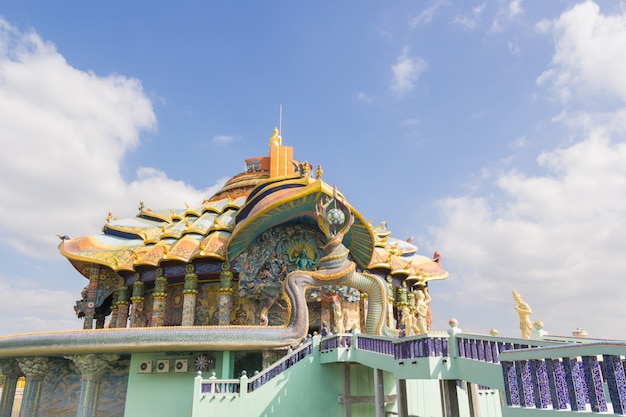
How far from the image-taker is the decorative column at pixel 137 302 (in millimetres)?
21141

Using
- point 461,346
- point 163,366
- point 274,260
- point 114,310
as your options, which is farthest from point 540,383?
point 114,310

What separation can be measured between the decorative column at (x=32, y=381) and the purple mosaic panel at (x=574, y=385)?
689 inches

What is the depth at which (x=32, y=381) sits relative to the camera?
54.6ft

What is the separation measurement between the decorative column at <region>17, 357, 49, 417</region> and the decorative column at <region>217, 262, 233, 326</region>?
6536 mm

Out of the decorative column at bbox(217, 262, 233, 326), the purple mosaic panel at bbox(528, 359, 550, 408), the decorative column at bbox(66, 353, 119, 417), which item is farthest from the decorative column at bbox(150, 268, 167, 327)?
the purple mosaic panel at bbox(528, 359, 550, 408)

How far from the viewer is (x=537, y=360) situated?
5844 mm

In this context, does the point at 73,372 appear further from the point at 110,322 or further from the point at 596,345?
the point at 596,345

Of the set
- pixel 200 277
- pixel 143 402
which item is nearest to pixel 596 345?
pixel 143 402

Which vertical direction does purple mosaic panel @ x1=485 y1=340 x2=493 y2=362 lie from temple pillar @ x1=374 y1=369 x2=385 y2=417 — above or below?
above

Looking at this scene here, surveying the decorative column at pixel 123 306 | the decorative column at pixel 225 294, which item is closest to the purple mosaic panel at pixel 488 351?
the decorative column at pixel 225 294

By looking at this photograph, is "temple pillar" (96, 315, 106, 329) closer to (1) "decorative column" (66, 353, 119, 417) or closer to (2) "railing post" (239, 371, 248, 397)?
(1) "decorative column" (66, 353, 119, 417)

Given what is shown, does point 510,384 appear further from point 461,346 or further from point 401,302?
point 401,302

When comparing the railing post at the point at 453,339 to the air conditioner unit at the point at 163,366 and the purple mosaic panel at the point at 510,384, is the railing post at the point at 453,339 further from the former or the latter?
the air conditioner unit at the point at 163,366

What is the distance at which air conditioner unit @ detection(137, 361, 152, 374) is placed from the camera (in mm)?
14648
